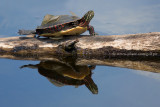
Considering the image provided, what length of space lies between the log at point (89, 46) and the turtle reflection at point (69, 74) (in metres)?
0.87

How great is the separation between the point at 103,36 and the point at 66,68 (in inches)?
50.6

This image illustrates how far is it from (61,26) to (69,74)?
4.79 feet

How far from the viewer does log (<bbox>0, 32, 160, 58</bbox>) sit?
3.21m

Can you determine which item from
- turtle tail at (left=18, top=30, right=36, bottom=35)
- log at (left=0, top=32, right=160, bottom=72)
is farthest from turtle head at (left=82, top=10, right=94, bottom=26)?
turtle tail at (left=18, top=30, right=36, bottom=35)

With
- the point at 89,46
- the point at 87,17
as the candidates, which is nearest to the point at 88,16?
the point at 87,17

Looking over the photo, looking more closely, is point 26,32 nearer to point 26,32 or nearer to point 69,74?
point 26,32

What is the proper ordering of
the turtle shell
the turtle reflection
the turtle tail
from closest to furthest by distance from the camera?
the turtle reflection → the turtle shell → the turtle tail

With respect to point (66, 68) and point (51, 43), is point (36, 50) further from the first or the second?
point (66, 68)

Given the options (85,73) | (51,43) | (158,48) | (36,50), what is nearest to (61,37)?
(51,43)

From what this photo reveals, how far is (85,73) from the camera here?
237 cm

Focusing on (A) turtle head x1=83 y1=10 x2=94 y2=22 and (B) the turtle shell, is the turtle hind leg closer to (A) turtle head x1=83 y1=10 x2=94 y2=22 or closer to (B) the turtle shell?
(B) the turtle shell

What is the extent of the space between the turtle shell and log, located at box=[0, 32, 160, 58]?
0.56 ft

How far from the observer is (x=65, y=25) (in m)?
3.55

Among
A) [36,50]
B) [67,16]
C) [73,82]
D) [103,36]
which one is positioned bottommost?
[73,82]
